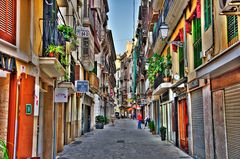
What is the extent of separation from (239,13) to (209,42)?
156 inches

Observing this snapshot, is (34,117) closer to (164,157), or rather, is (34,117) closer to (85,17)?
(164,157)

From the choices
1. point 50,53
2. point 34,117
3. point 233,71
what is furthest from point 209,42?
point 34,117

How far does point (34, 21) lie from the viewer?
10.2 metres

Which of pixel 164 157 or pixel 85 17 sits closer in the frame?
pixel 164 157

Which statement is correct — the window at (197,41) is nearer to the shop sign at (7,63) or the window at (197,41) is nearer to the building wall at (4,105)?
the shop sign at (7,63)

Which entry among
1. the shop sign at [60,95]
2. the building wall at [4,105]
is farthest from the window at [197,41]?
the building wall at [4,105]

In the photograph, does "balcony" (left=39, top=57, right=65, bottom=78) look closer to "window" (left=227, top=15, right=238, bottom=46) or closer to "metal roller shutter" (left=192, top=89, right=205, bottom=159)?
"window" (left=227, top=15, right=238, bottom=46)

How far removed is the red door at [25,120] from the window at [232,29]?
5.78m

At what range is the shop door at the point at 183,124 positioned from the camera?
1670 cm

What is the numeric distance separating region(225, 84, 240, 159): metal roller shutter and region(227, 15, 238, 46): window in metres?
1.29

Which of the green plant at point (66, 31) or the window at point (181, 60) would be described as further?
the window at point (181, 60)

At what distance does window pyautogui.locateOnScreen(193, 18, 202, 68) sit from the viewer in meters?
13.5

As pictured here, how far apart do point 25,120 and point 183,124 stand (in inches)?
395

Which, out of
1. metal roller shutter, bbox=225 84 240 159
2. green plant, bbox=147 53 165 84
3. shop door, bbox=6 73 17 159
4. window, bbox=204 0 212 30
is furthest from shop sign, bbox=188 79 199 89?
shop door, bbox=6 73 17 159
